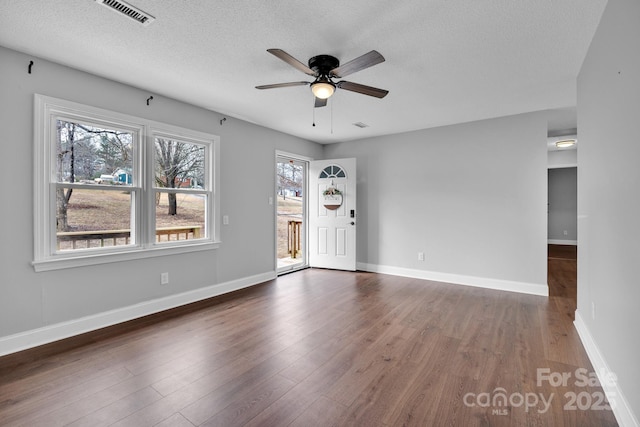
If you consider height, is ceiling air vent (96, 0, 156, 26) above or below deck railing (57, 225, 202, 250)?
above

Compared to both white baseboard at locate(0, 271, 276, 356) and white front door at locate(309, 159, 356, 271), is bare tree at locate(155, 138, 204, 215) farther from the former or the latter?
white front door at locate(309, 159, 356, 271)

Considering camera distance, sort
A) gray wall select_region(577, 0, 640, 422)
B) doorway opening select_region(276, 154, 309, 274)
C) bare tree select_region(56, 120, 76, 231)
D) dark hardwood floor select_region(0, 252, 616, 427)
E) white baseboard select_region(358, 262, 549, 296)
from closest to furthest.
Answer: gray wall select_region(577, 0, 640, 422)
dark hardwood floor select_region(0, 252, 616, 427)
bare tree select_region(56, 120, 76, 231)
white baseboard select_region(358, 262, 549, 296)
doorway opening select_region(276, 154, 309, 274)

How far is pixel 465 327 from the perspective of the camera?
3.07 m

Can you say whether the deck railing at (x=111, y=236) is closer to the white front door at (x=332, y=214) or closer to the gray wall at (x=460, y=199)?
the white front door at (x=332, y=214)

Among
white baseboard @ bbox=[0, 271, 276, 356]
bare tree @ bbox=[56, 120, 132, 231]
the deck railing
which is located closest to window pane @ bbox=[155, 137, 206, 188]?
bare tree @ bbox=[56, 120, 132, 231]

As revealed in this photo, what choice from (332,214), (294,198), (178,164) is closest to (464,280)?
(332,214)

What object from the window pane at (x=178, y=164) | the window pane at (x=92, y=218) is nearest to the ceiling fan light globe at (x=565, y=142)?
the window pane at (x=178, y=164)

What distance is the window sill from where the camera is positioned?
8.86ft

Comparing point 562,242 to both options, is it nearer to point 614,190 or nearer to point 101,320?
point 614,190

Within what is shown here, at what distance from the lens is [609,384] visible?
1936 mm

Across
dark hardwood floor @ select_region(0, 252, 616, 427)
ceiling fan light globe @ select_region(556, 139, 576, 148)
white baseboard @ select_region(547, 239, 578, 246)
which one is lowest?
dark hardwood floor @ select_region(0, 252, 616, 427)

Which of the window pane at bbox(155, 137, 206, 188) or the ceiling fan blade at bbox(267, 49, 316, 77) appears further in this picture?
the window pane at bbox(155, 137, 206, 188)

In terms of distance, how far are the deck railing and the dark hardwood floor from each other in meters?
0.90

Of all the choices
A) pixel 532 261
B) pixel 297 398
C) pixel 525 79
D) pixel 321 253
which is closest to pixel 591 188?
pixel 525 79
